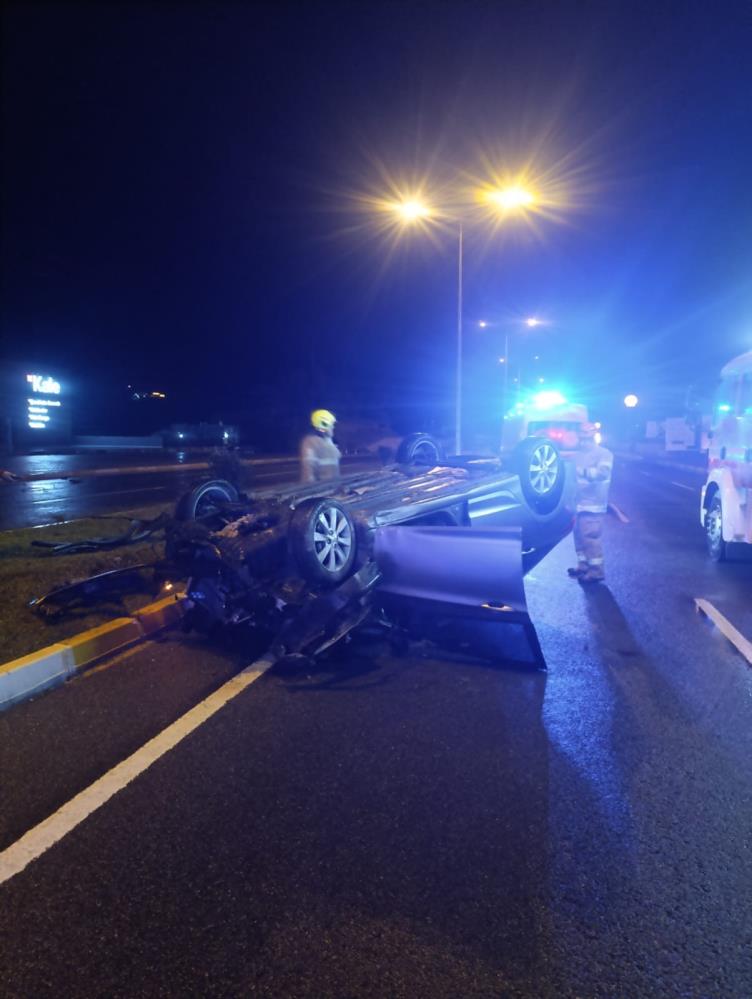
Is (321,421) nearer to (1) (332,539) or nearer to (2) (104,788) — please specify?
(1) (332,539)

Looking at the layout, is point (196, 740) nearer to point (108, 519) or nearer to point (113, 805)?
point (113, 805)

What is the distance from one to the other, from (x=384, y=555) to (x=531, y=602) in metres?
2.41

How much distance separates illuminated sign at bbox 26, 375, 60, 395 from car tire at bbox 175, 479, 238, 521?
46959mm

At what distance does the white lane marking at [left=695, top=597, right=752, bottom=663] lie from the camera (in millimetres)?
5446

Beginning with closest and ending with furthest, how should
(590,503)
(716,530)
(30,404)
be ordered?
(590,503)
(716,530)
(30,404)

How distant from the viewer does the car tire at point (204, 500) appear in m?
5.77

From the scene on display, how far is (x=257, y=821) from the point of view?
3.01m

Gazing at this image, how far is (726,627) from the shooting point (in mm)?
6066

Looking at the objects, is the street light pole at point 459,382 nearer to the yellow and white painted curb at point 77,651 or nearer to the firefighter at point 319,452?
the firefighter at point 319,452

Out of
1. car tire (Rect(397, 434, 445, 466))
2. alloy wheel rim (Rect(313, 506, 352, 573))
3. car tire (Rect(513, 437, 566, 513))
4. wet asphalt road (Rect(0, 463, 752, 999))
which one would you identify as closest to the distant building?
car tire (Rect(397, 434, 445, 466))

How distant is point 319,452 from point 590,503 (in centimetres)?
336

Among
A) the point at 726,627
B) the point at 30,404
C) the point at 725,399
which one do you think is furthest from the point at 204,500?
the point at 30,404

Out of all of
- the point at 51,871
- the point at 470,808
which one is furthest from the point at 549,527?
the point at 51,871

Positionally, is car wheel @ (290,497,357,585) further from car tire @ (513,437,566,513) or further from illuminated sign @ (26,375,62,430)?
illuminated sign @ (26,375,62,430)
